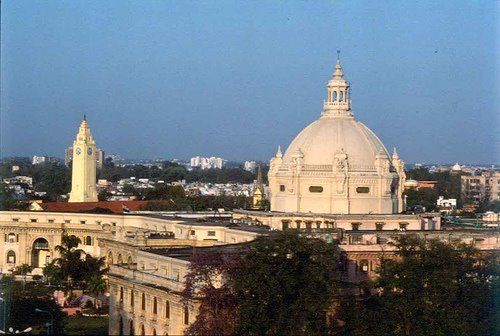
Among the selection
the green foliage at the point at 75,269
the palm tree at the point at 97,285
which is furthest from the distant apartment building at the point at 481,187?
the palm tree at the point at 97,285

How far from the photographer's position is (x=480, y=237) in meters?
63.7

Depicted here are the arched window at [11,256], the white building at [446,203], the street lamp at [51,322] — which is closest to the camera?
the street lamp at [51,322]

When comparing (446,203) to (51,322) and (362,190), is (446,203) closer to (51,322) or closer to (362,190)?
(362,190)

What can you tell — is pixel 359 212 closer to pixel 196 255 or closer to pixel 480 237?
pixel 480 237

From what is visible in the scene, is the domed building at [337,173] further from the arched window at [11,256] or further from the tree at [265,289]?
the arched window at [11,256]

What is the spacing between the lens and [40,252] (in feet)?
307

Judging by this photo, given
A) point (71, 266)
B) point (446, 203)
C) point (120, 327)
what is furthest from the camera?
point (446, 203)

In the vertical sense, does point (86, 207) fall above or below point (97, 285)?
above

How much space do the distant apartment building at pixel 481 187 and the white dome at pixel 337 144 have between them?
59.3 metres

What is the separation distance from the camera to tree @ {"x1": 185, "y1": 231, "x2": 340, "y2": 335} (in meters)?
45.9

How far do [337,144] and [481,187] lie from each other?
8333cm

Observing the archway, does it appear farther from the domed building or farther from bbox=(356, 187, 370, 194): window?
bbox=(356, 187, 370, 194): window

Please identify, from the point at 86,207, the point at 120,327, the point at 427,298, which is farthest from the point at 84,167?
the point at 427,298

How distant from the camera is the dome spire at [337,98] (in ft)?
237
